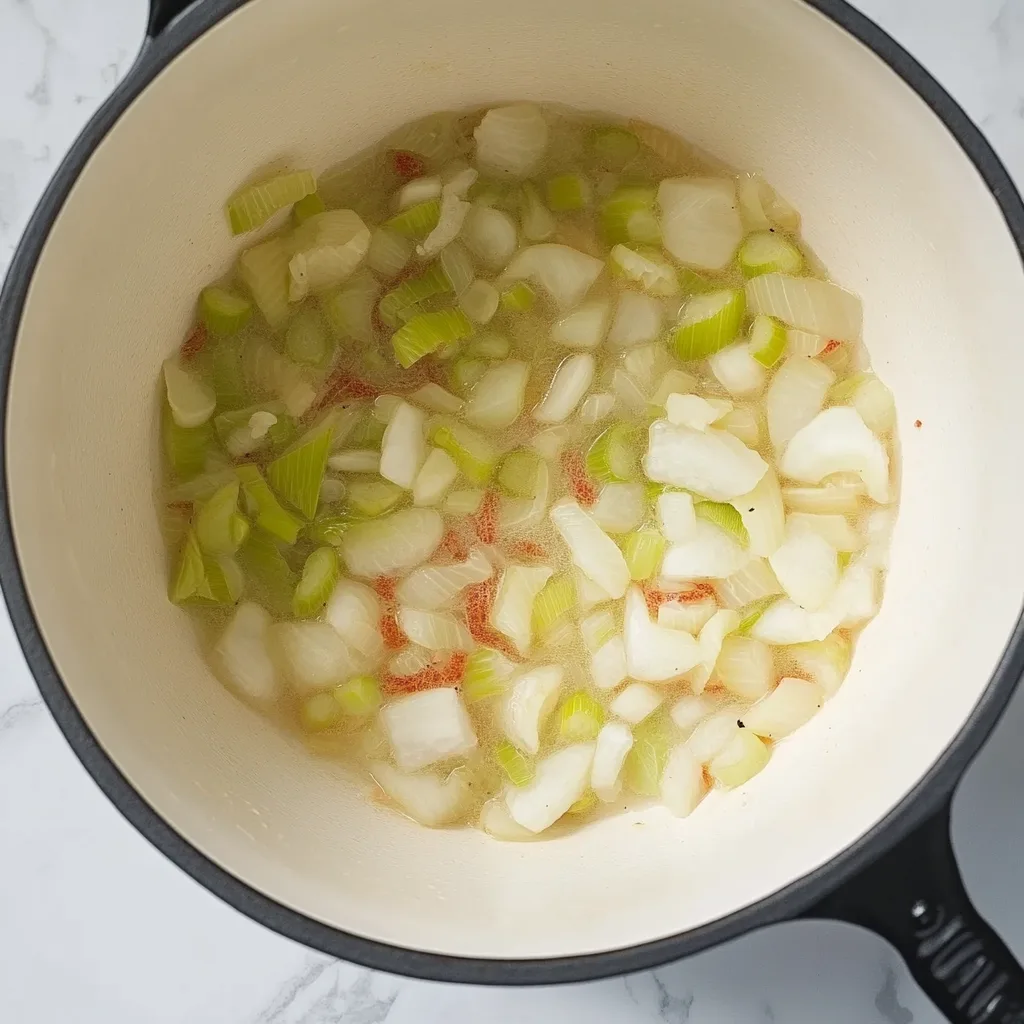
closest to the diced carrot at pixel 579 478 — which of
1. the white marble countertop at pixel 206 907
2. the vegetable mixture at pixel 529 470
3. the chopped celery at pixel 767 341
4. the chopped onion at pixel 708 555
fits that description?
the vegetable mixture at pixel 529 470

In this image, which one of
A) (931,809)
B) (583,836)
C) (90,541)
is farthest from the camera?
(583,836)

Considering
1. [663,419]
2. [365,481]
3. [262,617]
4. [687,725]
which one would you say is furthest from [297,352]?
[687,725]

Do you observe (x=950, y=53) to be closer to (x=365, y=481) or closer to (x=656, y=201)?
(x=656, y=201)

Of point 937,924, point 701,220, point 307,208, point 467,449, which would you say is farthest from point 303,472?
point 937,924

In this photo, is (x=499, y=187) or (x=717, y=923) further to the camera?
(x=499, y=187)

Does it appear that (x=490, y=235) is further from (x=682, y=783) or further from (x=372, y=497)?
(x=682, y=783)
